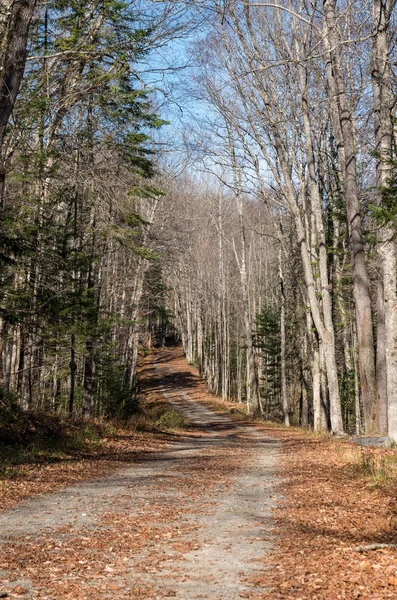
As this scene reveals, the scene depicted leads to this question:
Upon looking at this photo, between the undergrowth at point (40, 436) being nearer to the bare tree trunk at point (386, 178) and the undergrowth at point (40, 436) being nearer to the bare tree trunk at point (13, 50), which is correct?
the bare tree trunk at point (13, 50)

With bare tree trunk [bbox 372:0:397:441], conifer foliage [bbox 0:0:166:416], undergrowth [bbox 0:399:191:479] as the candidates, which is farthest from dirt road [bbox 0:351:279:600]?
conifer foliage [bbox 0:0:166:416]

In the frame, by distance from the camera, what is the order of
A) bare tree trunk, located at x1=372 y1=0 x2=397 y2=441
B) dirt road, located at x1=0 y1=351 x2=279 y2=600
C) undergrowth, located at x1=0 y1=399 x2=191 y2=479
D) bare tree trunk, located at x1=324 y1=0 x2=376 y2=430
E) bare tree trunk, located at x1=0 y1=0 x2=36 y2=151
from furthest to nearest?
bare tree trunk, located at x1=324 y1=0 x2=376 y2=430 < bare tree trunk, located at x1=372 y1=0 x2=397 y2=441 < undergrowth, located at x1=0 y1=399 x2=191 y2=479 < bare tree trunk, located at x1=0 y1=0 x2=36 y2=151 < dirt road, located at x1=0 y1=351 x2=279 y2=600

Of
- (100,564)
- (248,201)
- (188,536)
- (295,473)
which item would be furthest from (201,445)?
(248,201)

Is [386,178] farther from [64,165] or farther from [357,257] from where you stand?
[64,165]

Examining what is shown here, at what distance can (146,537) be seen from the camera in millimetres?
5504

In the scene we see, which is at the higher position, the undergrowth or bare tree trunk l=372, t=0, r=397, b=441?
bare tree trunk l=372, t=0, r=397, b=441

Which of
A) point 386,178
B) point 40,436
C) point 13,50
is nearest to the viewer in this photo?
point 13,50

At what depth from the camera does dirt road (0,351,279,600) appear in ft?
13.3

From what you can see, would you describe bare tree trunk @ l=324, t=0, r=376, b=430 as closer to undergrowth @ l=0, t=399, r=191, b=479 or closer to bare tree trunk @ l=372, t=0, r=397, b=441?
bare tree trunk @ l=372, t=0, r=397, b=441

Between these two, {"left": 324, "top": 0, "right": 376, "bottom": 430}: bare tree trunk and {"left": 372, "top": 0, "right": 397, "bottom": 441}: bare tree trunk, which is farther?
{"left": 324, "top": 0, "right": 376, "bottom": 430}: bare tree trunk

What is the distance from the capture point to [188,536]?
5578 millimetres

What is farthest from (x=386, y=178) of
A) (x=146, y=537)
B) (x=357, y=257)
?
(x=146, y=537)

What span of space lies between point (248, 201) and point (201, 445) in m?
19.4

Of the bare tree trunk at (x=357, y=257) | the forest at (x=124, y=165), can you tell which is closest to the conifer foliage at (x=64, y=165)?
the forest at (x=124, y=165)
